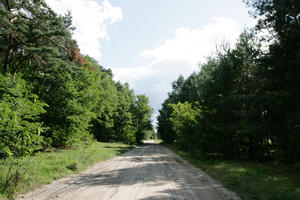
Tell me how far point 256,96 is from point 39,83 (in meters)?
19.6

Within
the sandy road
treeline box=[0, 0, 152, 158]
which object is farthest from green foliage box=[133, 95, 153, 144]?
the sandy road

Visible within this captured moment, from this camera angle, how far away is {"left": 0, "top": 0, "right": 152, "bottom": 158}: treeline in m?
5.68

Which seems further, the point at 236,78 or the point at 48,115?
the point at 48,115

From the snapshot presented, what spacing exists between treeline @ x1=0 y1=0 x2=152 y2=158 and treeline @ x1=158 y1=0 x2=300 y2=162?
10509 mm

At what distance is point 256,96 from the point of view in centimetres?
1096

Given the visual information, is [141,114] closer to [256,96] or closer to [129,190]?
[256,96]

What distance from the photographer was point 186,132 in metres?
19.8

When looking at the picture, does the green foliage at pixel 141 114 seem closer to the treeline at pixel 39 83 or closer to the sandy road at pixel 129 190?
the treeline at pixel 39 83

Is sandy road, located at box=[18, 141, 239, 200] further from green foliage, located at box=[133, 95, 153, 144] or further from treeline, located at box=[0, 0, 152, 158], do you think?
green foliage, located at box=[133, 95, 153, 144]

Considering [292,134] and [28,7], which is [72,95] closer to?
[28,7]

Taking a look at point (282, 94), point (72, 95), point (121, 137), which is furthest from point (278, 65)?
point (121, 137)

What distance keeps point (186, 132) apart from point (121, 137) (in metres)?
31.3

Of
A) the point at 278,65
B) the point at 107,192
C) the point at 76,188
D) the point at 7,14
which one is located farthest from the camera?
the point at 7,14

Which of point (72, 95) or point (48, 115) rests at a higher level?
point (72, 95)
